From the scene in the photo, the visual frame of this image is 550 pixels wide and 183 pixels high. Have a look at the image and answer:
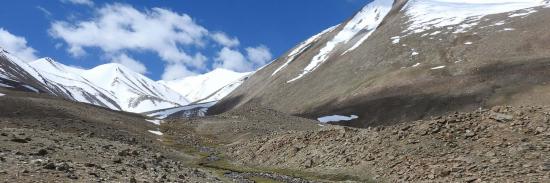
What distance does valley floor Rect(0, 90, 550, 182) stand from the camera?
33.8 m

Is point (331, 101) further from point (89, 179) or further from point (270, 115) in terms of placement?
point (89, 179)

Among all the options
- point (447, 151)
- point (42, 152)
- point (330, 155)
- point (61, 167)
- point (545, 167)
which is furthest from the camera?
point (330, 155)

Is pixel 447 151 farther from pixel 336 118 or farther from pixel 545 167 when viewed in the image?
pixel 336 118

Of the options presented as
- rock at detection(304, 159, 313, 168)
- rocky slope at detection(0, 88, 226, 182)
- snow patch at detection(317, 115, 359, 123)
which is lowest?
rock at detection(304, 159, 313, 168)

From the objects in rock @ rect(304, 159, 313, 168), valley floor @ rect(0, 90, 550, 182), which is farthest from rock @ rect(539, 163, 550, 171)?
rock @ rect(304, 159, 313, 168)

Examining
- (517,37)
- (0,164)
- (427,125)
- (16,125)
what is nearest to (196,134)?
(16,125)

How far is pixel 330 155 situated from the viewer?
6191 cm

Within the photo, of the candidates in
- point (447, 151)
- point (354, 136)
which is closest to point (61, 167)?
point (447, 151)

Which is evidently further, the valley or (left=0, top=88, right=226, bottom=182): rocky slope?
the valley

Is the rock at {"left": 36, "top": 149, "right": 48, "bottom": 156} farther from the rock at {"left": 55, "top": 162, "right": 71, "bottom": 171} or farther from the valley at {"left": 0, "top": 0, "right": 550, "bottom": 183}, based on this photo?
the rock at {"left": 55, "top": 162, "right": 71, "bottom": 171}

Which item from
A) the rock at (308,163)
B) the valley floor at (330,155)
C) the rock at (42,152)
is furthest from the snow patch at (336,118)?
the rock at (42,152)

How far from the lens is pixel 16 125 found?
Result: 80812 mm

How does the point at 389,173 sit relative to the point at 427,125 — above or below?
below

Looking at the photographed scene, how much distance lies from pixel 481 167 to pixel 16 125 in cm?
6481
